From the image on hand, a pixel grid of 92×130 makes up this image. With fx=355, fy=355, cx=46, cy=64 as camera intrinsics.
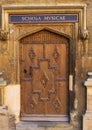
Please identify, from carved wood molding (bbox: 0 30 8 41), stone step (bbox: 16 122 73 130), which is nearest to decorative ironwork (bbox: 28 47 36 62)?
carved wood molding (bbox: 0 30 8 41)

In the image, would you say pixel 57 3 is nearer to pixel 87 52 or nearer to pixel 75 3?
pixel 75 3

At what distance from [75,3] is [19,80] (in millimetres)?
2417

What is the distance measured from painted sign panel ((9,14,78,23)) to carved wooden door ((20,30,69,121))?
36cm

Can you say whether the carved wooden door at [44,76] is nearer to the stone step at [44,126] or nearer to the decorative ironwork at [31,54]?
the decorative ironwork at [31,54]

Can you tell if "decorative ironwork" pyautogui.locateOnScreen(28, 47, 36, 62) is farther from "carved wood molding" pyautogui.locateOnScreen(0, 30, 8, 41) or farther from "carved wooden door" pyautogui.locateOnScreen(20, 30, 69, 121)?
"carved wood molding" pyautogui.locateOnScreen(0, 30, 8, 41)

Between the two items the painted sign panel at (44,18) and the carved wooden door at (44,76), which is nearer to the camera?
the painted sign panel at (44,18)

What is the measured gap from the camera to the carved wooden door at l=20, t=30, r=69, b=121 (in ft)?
29.9

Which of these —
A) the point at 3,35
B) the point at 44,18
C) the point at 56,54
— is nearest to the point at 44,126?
the point at 56,54

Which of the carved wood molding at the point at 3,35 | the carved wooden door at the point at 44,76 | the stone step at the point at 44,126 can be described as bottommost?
the stone step at the point at 44,126

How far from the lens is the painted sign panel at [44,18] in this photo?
8.83 m

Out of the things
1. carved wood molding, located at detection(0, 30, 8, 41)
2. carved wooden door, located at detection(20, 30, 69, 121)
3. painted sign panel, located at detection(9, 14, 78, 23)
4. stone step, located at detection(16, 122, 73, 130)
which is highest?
painted sign panel, located at detection(9, 14, 78, 23)

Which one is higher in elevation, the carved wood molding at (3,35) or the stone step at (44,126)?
the carved wood molding at (3,35)

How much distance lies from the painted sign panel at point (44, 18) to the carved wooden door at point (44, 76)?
0.36 m

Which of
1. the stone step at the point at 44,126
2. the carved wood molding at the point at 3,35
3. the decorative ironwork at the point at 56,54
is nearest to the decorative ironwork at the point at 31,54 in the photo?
the decorative ironwork at the point at 56,54
